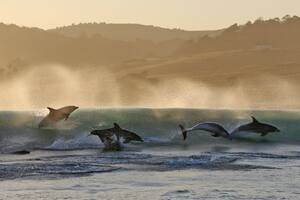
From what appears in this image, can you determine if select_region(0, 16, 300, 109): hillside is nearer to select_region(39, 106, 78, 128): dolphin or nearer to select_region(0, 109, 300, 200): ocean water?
select_region(0, 109, 300, 200): ocean water

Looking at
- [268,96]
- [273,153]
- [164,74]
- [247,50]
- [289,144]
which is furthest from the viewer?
[247,50]

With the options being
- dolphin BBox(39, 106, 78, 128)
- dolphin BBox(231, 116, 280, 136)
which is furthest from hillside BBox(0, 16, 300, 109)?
dolphin BBox(231, 116, 280, 136)

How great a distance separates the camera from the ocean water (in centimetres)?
2020

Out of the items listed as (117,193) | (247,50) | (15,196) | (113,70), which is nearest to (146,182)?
(117,193)

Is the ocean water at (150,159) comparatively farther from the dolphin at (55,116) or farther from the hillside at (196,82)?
the hillside at (196,82)

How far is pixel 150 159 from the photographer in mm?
27203

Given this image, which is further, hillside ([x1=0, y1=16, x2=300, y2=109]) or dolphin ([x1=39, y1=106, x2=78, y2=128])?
hillside ([x1=0, y1=16, x2=300, y2=109])

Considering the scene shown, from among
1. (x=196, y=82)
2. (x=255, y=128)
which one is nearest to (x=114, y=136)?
Result: (x=255, y=128)

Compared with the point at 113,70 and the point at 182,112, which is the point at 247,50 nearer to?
the point at 113,70

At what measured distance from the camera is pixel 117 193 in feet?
64.8

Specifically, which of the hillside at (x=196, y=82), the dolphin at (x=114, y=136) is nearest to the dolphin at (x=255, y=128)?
the dolphin at (x=114, y=136)

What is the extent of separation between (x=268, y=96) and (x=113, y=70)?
3469 inches

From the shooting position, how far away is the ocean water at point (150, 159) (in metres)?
20.2

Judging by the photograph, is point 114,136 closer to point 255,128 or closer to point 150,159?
point 150,159
